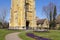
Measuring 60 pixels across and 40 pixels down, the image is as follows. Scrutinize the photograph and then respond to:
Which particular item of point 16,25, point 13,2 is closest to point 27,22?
point 16,25

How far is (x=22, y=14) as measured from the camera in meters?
65.7

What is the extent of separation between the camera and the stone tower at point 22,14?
65.8 m

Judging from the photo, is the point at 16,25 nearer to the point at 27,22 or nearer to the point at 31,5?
the point at 27,22

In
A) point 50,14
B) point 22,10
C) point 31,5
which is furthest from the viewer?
point 50,14

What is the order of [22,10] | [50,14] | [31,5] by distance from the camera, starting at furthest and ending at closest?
[50,14] < [31,5] < [22,10]

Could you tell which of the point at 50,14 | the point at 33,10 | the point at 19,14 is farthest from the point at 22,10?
the point at 50,14

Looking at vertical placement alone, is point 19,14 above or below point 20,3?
below

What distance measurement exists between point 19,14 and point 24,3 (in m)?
5.06

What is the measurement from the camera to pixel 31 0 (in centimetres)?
7075

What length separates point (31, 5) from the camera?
70188 mm

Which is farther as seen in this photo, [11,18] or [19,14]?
[11,18]

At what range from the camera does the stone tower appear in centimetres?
6575

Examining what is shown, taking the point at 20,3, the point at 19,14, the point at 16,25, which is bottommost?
the point at 16,25

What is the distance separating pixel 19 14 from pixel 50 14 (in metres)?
26.1
